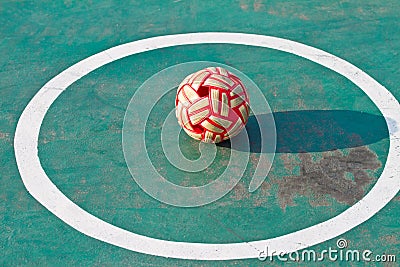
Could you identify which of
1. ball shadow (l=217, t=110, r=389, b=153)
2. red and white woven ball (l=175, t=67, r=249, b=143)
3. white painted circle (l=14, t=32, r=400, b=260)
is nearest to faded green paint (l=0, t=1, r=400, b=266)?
ball shadow (l=217, t=110, r=389, b=153)

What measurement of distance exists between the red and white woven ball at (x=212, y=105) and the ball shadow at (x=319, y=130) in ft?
3.67

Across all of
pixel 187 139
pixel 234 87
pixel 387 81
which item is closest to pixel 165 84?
pixel 187 139

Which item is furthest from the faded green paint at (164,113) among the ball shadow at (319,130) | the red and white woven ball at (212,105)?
the red and white woven ball at (212,105)

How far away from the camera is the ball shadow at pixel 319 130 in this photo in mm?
15891

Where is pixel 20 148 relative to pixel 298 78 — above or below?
below

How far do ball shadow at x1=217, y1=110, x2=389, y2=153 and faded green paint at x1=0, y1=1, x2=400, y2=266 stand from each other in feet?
0.14

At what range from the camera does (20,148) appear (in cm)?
1590

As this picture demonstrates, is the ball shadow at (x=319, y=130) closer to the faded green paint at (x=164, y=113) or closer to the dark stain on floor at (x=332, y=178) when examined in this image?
the faded green paint at (x=164, y=113)

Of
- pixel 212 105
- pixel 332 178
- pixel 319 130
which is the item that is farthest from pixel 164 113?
pixel 332 178

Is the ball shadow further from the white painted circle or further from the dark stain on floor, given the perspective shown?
the white painted circle

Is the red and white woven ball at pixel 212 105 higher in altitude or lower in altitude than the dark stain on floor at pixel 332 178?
higher

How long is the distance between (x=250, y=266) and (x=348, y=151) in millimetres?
4656

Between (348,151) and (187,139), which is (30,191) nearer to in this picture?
(187,139)

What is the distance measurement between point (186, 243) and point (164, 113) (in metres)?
4.72
